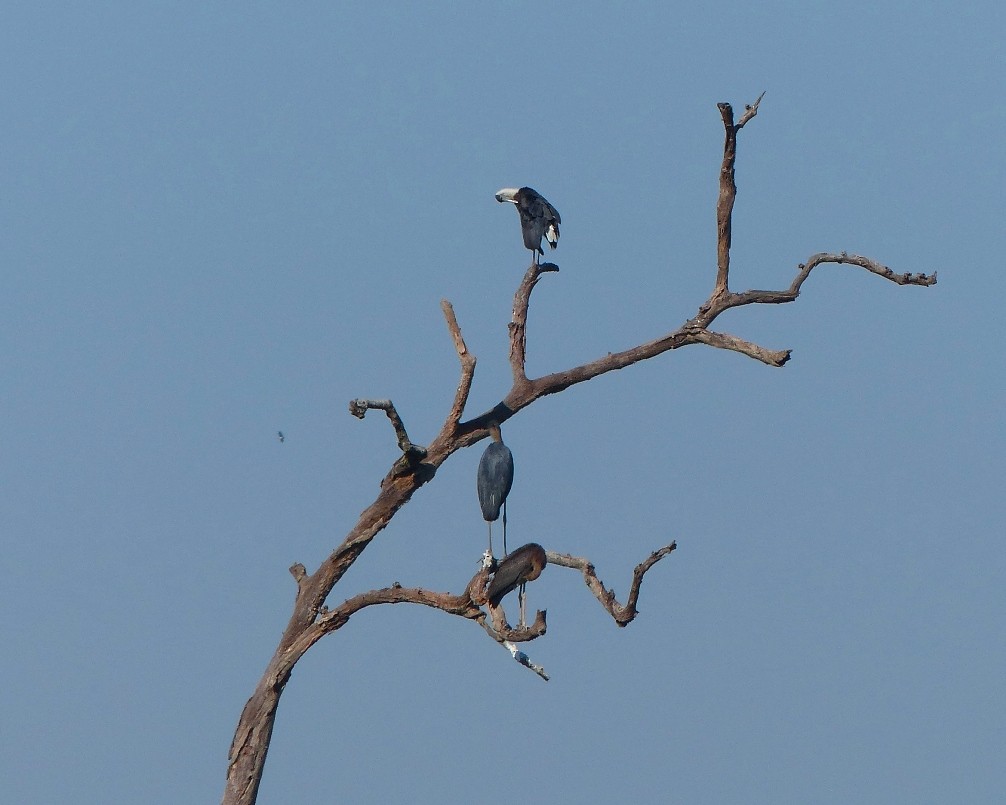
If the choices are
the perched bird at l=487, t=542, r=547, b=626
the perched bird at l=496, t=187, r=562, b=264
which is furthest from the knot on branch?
the perched bird at l=496, t=187, r=562, b=264

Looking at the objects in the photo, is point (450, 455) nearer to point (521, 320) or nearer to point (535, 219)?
point (521, 320)

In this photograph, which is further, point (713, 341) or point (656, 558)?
point (713, 341)

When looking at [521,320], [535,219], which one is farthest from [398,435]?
[535,219]

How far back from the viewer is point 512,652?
8383mm

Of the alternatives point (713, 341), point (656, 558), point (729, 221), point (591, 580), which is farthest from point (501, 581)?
point (729, 221)

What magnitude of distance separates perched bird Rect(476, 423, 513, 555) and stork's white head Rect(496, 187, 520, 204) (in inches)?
101

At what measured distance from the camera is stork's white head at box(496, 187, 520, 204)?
1140cm

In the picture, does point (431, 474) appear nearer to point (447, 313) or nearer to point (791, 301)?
point (447, 313)

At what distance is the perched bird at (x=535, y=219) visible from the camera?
10984 mm

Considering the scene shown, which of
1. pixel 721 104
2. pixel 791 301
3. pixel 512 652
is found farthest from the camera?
pixel 791 301

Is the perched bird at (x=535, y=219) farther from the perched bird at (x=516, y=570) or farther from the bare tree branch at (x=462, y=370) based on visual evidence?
the perched bird at (x=516, y=570)

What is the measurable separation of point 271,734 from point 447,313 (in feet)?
9.49

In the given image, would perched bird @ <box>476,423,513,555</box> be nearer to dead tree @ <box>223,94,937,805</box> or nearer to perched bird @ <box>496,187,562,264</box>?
dead tree @ <box>223,94,937,805</box>

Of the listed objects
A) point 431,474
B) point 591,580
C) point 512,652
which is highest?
point 431,474
